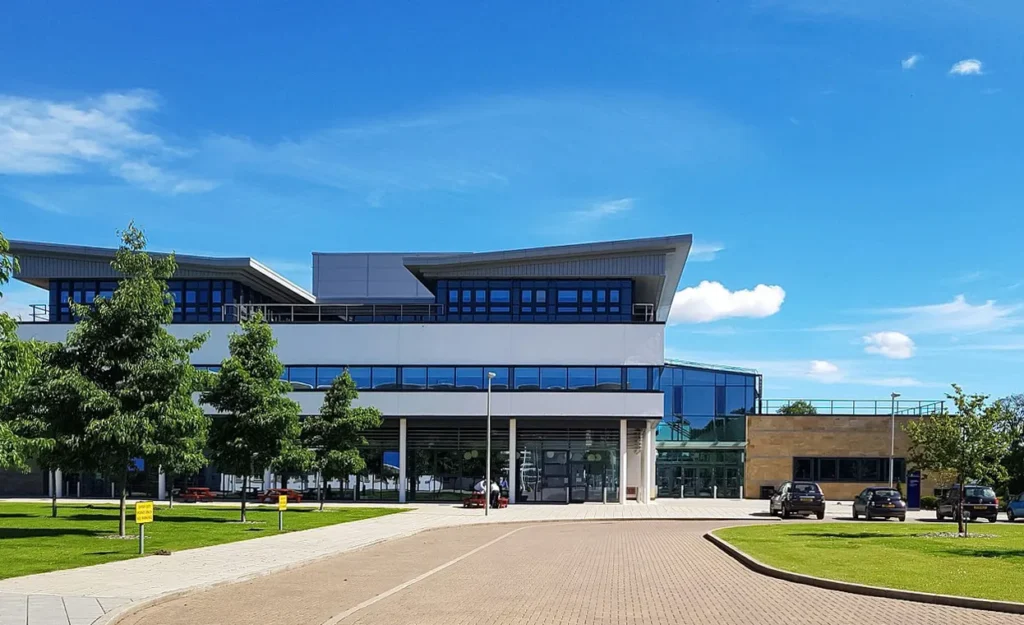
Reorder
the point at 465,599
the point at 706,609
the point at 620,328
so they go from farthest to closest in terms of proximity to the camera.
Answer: the point at 620,328 → the point at 465,599 → the point at 706,609

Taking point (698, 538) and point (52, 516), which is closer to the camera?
point (698, 538)

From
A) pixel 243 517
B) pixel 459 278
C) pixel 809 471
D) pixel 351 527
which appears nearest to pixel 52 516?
pixel 243 517

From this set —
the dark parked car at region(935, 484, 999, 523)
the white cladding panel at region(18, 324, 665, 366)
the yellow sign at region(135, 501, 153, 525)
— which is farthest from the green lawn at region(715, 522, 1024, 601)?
the white cladding panel at region(18, 324, 665, 366)

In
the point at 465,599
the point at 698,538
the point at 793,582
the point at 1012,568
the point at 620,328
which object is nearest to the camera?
the point at 465,599

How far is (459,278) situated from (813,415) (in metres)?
28.5

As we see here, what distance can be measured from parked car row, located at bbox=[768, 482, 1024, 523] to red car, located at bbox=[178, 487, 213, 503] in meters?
29.0

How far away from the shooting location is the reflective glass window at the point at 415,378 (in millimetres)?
55844

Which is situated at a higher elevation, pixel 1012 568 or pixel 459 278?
pixel 459 278

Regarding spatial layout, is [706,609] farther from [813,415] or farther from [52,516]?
[813,415]

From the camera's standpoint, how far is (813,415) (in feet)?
235

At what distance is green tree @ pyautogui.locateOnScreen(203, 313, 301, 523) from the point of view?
35.4m

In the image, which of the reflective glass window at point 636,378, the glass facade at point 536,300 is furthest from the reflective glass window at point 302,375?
the reflective glass window at point 636,378

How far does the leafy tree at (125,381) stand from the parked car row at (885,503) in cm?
2831

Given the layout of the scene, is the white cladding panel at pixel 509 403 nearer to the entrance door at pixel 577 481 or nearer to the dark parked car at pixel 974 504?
the entrance door at pixel 577 481
